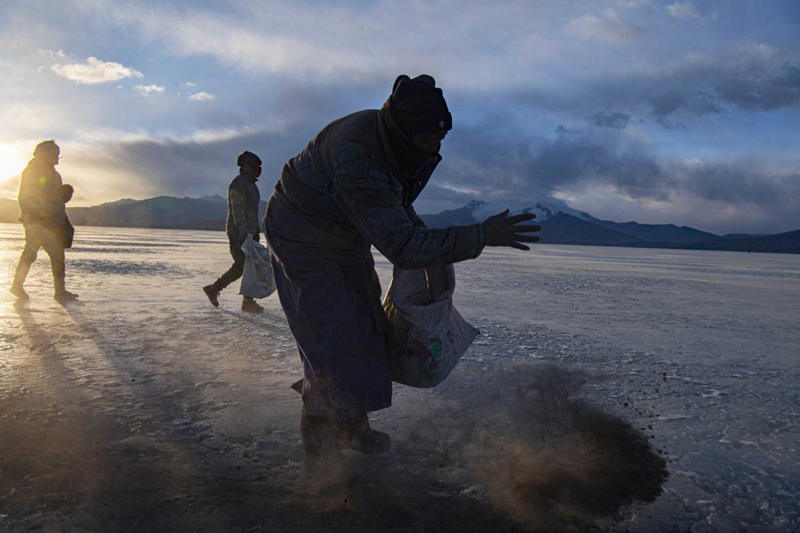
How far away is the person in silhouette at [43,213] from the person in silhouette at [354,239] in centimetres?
520

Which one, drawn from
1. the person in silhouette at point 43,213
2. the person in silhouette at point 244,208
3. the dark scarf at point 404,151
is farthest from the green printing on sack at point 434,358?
the person in silhouette at point 43,213

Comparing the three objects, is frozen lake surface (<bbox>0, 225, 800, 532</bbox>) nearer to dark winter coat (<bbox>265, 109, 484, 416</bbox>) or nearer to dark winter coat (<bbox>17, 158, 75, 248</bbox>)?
dark winter coat (<bbox>265, 109, 484, 416</bbox>)

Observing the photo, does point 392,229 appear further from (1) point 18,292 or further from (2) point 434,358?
(1) point 18,292

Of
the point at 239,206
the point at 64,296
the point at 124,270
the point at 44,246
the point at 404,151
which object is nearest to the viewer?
the point at 404,151

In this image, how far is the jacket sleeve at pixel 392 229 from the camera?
1713 millimetres

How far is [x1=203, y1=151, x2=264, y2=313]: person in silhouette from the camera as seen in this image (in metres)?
5.74

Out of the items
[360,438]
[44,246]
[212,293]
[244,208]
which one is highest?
[244,208]

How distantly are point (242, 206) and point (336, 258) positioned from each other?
13.1 feet

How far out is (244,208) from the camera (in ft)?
18.9

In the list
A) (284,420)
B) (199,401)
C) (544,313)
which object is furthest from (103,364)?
(544,313)

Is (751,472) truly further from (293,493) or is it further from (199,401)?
(199,401)

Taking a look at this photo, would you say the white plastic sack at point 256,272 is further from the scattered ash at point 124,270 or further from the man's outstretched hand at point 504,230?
the scattered ash at point 124,270

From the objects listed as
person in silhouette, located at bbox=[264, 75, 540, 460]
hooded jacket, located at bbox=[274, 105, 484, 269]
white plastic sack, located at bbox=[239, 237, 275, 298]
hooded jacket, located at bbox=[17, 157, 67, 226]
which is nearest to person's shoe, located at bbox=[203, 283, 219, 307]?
white plastic sack, located at bbox=[239, 237, 275, 298]

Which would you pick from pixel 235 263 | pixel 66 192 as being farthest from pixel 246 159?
pixel 66 192
